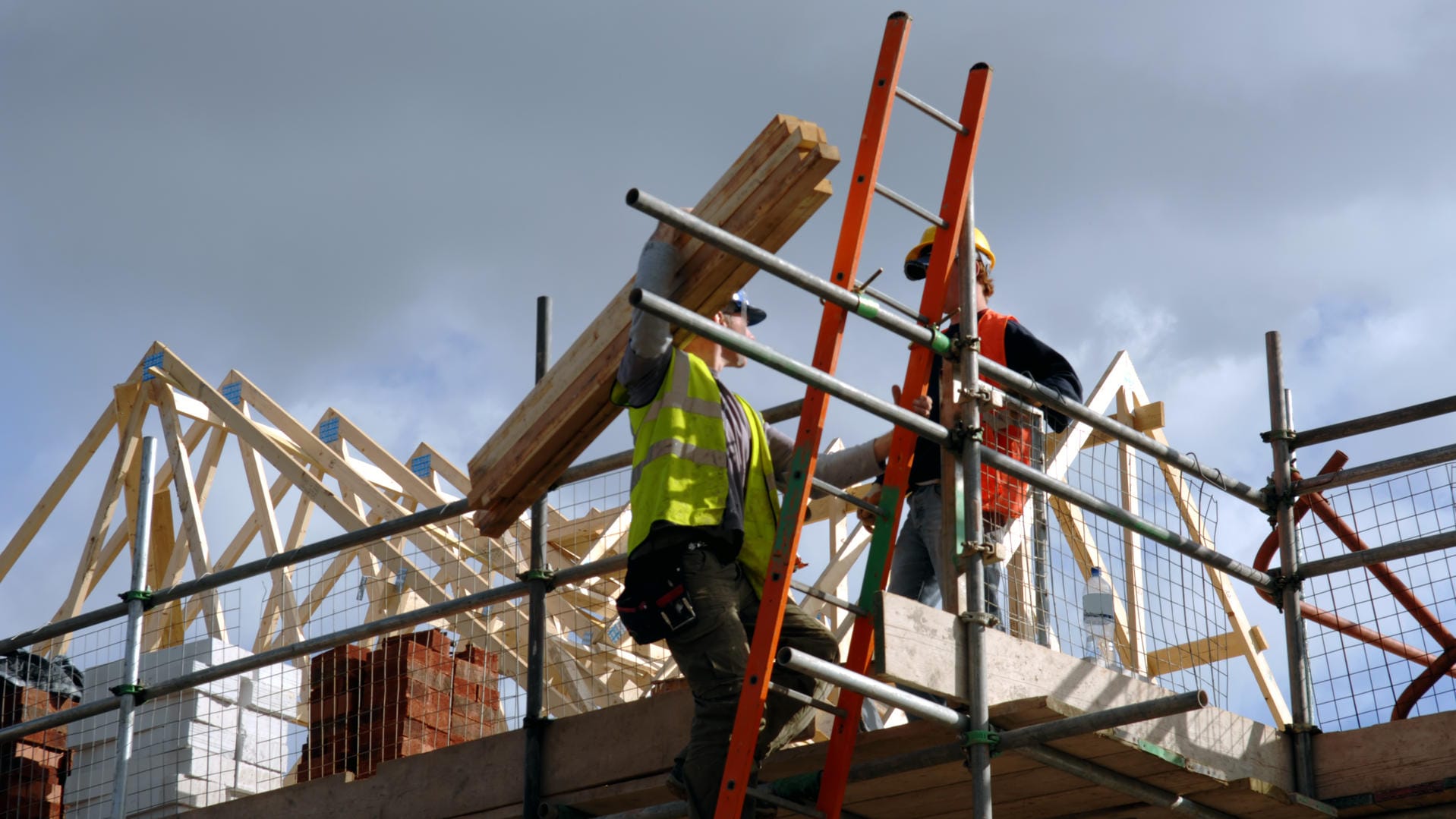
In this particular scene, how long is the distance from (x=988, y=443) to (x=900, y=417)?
33.5 inches

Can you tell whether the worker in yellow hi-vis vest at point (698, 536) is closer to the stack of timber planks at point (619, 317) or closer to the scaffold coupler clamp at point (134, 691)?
the stack of timber planks at point (619, 317)

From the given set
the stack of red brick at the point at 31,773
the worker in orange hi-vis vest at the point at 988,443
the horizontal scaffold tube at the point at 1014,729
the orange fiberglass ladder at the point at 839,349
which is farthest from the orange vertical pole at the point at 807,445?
the stack of red brick at the point at 31,773

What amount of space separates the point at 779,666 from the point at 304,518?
14.0 m

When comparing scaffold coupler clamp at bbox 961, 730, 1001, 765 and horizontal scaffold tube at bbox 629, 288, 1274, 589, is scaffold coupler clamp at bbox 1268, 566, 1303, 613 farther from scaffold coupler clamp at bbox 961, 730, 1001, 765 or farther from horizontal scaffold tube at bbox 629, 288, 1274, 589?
scaffold coupler clamp at bbox 961, 730, 1001, 765

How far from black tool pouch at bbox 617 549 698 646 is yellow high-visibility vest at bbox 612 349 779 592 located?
0.28ft

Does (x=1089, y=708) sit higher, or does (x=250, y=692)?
(x=250, y=692)

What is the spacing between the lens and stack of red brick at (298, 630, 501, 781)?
9.12 meters

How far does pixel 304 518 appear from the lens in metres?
19.2

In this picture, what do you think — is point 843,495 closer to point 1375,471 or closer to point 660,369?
point 660,369

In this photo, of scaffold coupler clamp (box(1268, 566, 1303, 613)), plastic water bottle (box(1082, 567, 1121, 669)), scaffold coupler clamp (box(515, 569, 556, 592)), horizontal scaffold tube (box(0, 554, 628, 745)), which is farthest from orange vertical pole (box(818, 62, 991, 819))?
scaffold coupler clamp (box(1268, 566, 1303, 613))

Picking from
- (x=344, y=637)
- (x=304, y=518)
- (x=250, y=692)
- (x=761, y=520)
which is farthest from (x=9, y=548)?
(x=761, y=520)

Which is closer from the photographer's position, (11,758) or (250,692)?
(11,758)

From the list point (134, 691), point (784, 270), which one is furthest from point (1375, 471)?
point (134, 691)

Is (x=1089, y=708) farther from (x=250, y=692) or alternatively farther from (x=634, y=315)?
(x=250, y=692)
